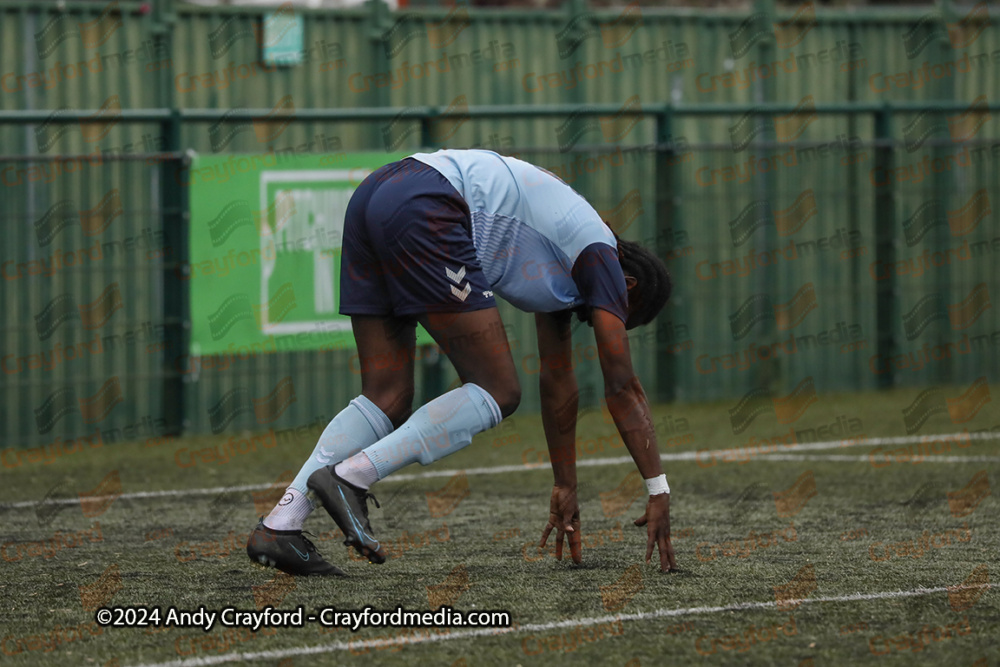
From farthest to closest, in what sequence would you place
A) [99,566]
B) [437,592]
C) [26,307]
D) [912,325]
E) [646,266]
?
[912,325] → [26,307] → [99,566] → [646,266] → [437,592]

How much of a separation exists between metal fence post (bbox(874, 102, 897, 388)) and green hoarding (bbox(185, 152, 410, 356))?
4.56 metres

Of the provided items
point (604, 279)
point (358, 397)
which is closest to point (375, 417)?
point (358, 397)

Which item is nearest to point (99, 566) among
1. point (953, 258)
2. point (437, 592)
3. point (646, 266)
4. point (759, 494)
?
point (437, 592)

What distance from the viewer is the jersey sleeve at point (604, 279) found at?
17.0 feet

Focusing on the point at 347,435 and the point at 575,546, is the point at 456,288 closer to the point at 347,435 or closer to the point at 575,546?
the point at 347,435

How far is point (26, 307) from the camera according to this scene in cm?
1019

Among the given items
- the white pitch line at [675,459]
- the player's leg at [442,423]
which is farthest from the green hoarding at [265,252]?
the player's leg at [442,423]

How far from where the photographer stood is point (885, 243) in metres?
12.8

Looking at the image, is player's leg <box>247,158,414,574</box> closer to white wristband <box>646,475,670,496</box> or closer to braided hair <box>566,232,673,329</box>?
braided hair <box>566,232,673,329</box>

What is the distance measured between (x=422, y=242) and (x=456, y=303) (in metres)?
0.22

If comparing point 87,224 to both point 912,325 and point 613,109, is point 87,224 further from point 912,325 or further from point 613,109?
point 912,325

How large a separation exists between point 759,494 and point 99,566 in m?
3.24

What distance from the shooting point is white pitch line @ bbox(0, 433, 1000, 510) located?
8.00 metres

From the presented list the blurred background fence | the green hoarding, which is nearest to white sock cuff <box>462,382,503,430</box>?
the green hoarding
